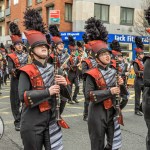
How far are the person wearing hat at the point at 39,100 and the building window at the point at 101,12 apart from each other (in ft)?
85.7

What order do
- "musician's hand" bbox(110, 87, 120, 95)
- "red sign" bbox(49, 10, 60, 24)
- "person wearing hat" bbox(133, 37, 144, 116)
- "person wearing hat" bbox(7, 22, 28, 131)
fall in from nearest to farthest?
1. "musician's hand" bbox(110, 87, 120, 95)
2. "person wearing hat" bbox(7, 22, 28, 131)
3. "person wearing hat" bbox(133, 37, 144, 116)
4. "red sign" bbox(49, 10, 60, 24)

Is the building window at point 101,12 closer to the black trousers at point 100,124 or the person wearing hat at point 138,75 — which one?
the person wearing hat at point 138,75

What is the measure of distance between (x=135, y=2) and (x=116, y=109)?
94.4 ft

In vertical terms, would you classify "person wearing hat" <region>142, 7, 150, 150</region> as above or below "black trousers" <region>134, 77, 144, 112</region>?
above

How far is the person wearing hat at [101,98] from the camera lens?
4438 mm

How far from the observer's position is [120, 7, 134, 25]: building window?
1229 inches

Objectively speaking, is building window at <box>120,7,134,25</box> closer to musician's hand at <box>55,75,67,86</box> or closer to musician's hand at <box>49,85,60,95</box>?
musician's hand at <box>55,75,67,86</box>

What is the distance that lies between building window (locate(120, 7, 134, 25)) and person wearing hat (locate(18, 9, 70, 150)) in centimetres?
2776

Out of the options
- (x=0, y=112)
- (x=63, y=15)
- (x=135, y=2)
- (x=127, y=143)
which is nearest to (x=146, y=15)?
(x=127, y=143)

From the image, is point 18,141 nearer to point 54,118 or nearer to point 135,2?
point 54,118

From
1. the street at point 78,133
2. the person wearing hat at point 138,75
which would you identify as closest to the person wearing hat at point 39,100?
the street at point 78,133

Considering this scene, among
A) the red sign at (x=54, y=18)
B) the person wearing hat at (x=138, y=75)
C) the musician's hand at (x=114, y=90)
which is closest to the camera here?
the musician's hand at (x=114, y=90)

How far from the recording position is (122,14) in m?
31.2

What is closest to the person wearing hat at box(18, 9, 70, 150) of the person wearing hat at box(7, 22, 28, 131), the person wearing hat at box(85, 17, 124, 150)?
the person wearing hat at box(85, 17, 124, 150)
